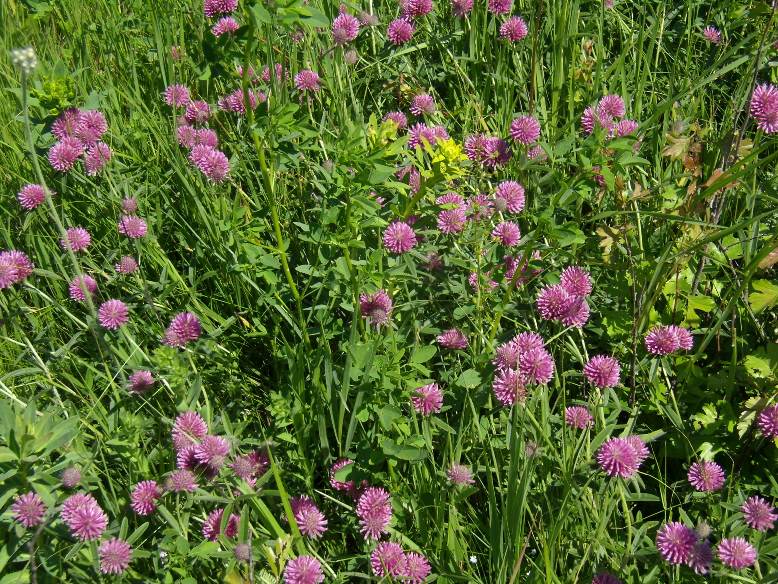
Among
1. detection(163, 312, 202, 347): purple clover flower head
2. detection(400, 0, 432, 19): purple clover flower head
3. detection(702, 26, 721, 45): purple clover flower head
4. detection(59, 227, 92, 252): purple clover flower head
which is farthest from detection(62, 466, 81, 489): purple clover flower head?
detection(702, 26, 721, 45): purple clover flower head

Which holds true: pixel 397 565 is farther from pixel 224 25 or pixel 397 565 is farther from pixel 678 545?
pixel 224 25

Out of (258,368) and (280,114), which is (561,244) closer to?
(280,114)

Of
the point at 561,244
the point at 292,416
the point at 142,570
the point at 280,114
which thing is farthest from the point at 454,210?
the point at 142,570

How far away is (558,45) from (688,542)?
6.17 feet

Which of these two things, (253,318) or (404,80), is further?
(404,80)

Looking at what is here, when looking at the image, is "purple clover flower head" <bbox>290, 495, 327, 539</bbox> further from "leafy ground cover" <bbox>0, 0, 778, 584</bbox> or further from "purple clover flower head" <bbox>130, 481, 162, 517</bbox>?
"purple clover flower head" <bbox>130, 481, 162, 517</bbox>

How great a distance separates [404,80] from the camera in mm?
2916

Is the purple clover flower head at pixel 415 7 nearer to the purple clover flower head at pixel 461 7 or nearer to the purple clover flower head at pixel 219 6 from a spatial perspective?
the purple clover flower head at pixel 461 7

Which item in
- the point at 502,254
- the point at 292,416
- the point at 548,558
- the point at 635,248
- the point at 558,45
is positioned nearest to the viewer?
the point at 548,558

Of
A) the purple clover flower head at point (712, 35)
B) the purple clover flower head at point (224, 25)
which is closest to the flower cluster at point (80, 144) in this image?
the purple clover flower head at point (224, 25)

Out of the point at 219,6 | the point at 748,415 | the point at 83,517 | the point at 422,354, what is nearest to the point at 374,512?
the point at 422,354

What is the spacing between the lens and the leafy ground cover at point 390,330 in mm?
1790

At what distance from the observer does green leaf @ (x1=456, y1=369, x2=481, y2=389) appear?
1947 mm

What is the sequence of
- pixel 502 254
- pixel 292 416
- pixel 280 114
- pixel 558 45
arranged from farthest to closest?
pixel 558 45 < pixel 502 254 < pixel 292 416 < pixel 280 114
